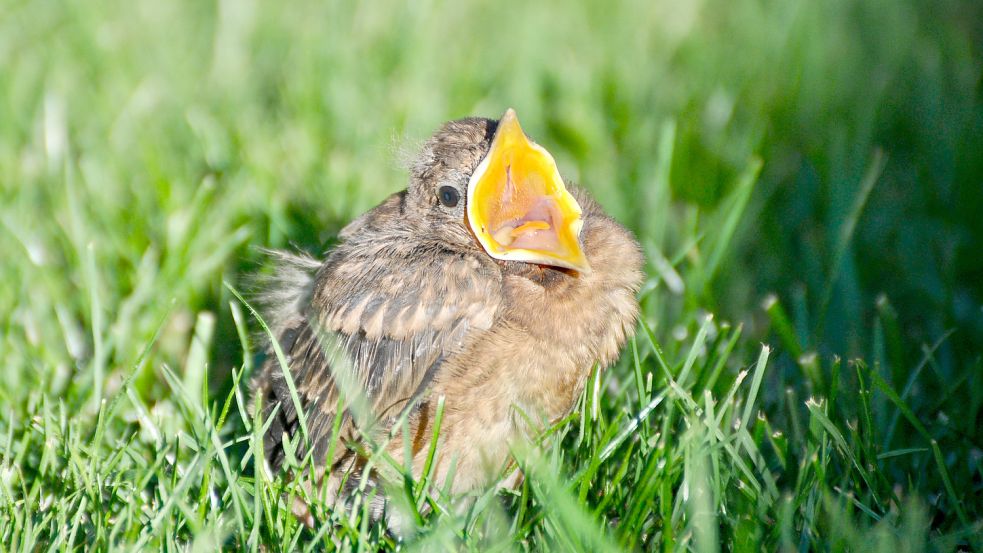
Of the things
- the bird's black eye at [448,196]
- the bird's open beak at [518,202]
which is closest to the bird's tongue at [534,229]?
the bird's open beak at [518,202]

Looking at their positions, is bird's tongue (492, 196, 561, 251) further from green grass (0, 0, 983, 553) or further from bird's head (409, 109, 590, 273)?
green grass (0, 0, 983, 553)

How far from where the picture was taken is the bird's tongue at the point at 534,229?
215 cm

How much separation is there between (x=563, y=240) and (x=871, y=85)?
2.80 metres

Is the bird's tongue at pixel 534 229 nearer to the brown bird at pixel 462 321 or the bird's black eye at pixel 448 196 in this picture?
the brown bird at pixel 462 321

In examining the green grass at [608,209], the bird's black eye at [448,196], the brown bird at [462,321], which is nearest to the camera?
the green grass at [608,209]

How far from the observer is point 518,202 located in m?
2.26

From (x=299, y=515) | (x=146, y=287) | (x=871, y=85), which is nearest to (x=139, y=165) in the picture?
(x=146, y=287)

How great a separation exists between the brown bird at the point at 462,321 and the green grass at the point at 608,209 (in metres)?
0.11

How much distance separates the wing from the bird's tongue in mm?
87

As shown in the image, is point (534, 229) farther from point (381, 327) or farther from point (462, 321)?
point (381, 327)

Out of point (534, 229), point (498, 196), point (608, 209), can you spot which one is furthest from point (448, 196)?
point (608, 209)

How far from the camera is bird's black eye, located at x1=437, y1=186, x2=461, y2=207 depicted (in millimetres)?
2352

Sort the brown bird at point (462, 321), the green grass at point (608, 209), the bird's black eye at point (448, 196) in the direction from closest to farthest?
the green grass at point (608, 209) → the brown bird at point (462, 321) → the bird's black eye at point (448, 196)

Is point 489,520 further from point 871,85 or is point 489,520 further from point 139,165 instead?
point 871,85
